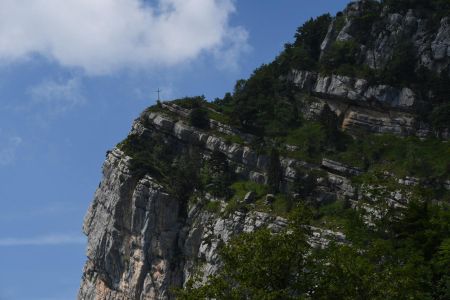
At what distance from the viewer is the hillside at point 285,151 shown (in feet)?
354

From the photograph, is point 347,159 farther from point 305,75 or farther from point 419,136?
point 305,75

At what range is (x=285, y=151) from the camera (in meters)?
118

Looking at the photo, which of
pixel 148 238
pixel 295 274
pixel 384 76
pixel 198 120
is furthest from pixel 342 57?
pixel 295 274

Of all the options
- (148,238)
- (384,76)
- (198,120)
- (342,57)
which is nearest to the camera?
(148,238)

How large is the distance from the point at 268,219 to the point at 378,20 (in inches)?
1898

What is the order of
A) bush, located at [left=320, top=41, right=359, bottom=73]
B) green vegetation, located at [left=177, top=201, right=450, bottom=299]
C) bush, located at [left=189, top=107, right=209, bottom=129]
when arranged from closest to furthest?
1. green vegetation, located at [left=177, top=201, right=450, bottom=299]
2. bush, located at [left=189, top=107, right=209, bottom=129]
3. bush, located at [left=320, top=41, right=359, bottom=73]

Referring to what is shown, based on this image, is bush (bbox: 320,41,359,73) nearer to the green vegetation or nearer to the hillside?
the hillside

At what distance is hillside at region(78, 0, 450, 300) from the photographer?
354 ft

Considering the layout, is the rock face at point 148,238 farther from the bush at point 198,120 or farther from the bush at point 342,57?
the bush at point 342,57

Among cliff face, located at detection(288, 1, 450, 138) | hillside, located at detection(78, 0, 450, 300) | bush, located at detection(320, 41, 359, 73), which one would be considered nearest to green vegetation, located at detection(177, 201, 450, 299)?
hillside, located at detection(78, 0, 450, 300)

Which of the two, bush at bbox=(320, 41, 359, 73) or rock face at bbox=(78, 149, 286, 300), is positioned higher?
bush at bbox=(320, 41, 359, 73)

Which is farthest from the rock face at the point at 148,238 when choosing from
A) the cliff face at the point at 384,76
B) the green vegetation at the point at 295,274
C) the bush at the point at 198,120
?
the green vegetation at the point at 295,274

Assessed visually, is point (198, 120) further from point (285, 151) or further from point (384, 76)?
point (384, 76)

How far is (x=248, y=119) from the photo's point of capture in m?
125
